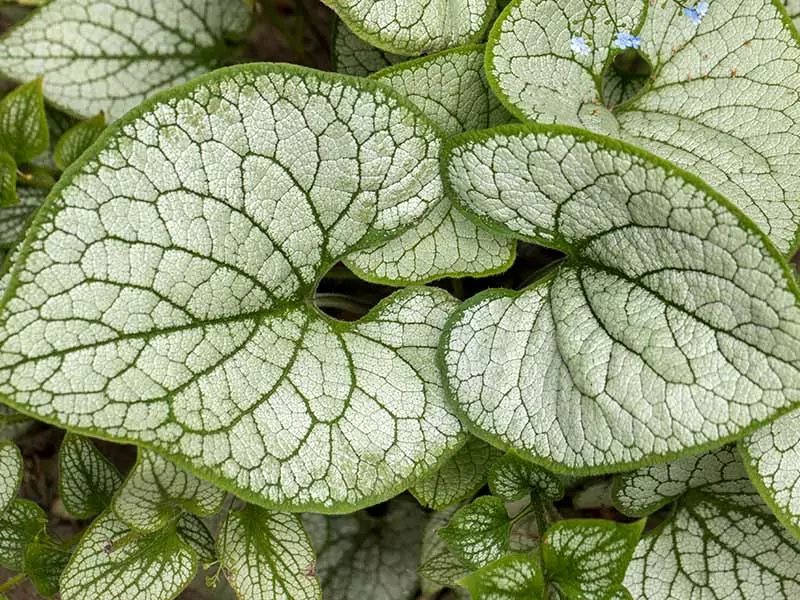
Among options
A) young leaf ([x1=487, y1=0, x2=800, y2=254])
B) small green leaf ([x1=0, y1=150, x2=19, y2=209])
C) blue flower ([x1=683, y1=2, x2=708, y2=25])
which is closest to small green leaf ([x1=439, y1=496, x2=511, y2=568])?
young leaf ([x1=487, y1=0, x2=800, y2=254])

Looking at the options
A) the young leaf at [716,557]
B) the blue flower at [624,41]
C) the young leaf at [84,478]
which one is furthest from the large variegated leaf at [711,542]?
the young leaf at [84,478]

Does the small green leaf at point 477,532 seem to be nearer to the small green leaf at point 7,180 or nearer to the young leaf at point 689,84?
the young leaf at point 689,84

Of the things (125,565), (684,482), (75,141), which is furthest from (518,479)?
(75,141)

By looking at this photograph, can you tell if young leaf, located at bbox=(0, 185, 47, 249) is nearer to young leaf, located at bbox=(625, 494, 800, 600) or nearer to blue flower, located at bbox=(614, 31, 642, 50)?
blue flower, located at bbox=(614, 31, 642, 50)

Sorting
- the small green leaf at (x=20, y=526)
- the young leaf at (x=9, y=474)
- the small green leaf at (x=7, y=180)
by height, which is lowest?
the small green leaf at (x=20, y=526)

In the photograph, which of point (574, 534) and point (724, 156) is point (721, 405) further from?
point (724, 156)

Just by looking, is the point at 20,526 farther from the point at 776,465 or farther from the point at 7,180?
the point at 776,465

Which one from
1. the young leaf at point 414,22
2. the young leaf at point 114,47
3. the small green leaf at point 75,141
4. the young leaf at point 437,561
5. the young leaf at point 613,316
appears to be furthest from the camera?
the young leaf at point 114,47
